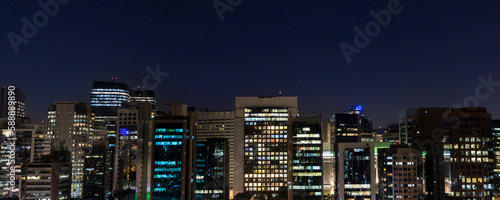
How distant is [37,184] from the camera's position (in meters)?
85.0

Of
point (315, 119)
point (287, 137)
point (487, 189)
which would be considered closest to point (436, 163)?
point (487, 189)

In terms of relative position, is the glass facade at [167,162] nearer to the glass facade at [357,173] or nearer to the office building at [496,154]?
the glass facade at [357,173]

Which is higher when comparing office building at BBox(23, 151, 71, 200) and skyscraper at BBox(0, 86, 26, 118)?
skyscraper at BBox(0, 86, 26, 118)

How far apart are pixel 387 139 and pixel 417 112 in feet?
158

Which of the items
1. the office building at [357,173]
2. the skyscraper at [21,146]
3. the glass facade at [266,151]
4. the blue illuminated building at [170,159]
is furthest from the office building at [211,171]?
the skyscraper at [21,146]

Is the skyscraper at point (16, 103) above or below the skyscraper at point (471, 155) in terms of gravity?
above

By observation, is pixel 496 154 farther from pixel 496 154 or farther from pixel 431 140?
pixel 431 140

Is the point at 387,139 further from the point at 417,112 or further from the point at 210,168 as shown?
the point at 210,168

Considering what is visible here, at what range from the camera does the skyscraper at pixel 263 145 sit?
111 metres

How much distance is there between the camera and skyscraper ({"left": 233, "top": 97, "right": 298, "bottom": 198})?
11138 centimetres

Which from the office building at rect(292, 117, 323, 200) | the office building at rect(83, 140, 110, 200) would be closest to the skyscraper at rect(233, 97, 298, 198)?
the office building at rect(292, 117, 323, 200)

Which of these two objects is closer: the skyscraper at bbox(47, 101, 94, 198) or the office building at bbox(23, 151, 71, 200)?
the office building at bbox(23, 151, 71, 200)

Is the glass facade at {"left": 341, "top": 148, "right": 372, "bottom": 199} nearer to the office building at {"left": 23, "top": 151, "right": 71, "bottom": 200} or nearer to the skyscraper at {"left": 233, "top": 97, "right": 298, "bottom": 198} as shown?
the skyscraper at {"left": 233, "top": 97, "right": 298, "bottom": 198}

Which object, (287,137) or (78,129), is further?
(78,129)
